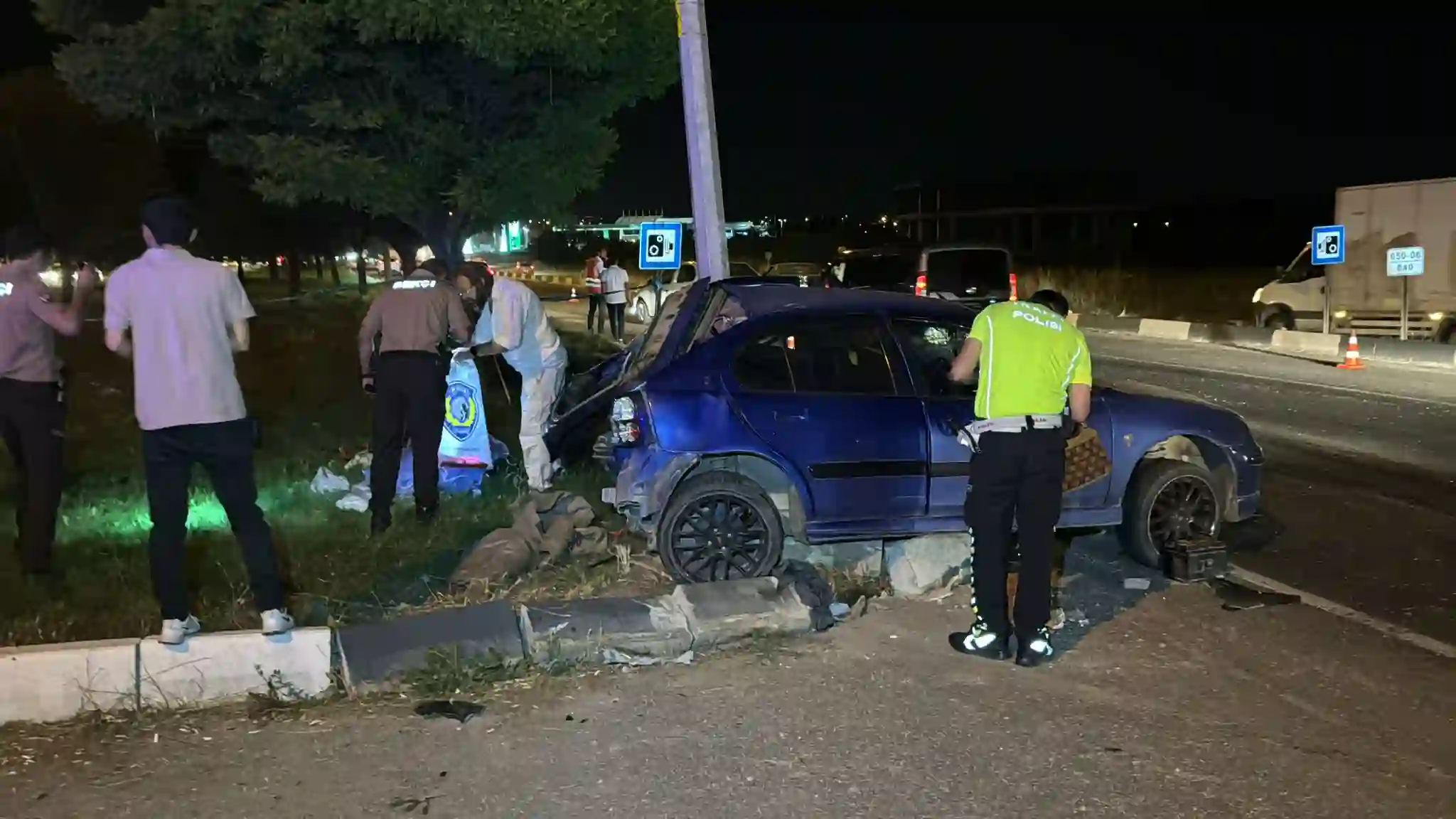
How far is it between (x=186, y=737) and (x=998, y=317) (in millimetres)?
3755

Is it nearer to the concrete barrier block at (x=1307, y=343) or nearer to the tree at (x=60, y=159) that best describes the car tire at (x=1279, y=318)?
the concrete barrier block at (x=1307, y=343)

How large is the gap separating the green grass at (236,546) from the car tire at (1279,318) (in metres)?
17.3

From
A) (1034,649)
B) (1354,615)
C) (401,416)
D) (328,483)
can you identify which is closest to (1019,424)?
(1034,649)

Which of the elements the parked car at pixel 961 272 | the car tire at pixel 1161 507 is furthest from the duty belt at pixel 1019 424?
the parked car at pixel 961 272

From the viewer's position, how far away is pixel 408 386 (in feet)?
24.4

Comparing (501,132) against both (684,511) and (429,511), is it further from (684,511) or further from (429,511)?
(684,511)

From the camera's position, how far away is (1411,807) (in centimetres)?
416

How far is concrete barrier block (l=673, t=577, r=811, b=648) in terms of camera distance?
577 centimetres

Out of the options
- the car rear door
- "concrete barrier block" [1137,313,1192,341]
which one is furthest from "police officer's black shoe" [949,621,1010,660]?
"concrete barrier block" [1137,313,1192,341]

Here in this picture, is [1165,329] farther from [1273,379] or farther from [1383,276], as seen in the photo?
[1273,379]

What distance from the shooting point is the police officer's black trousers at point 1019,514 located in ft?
18.1

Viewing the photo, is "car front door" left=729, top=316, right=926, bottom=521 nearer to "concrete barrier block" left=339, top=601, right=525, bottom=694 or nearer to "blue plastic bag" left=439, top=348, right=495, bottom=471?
"concrete barrier block" left=339, top=601, right=525, bottom=694

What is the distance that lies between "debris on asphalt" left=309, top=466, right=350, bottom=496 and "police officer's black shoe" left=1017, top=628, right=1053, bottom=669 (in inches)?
200

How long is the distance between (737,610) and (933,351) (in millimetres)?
2017
